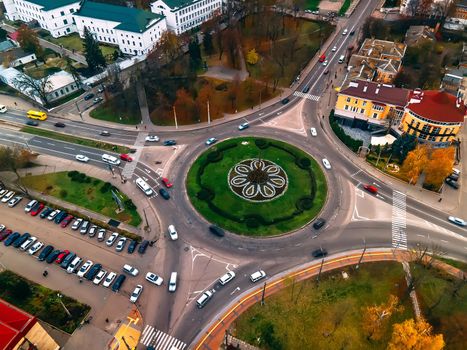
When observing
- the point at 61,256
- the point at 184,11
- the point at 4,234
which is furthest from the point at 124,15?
the point at 61,256

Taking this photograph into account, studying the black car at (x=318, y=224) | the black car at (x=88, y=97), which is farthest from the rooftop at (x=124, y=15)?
the black car at (x=318, y=224)

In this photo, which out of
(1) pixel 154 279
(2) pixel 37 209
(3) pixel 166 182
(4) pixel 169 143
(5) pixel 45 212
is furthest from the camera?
(4) pixel 169 143

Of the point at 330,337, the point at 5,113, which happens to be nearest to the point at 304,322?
the point at 330,337

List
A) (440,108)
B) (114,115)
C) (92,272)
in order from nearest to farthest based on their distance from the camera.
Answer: (92,272) < (440,108) < (114,115)

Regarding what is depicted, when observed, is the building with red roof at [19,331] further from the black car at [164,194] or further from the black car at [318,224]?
the black car at [318,224]

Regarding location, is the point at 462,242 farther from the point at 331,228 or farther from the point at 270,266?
the point at 270,266

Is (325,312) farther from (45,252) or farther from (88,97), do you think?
(88,97)

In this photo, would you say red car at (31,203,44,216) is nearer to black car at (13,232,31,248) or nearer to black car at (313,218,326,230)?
black car at (13,232,31,248)
